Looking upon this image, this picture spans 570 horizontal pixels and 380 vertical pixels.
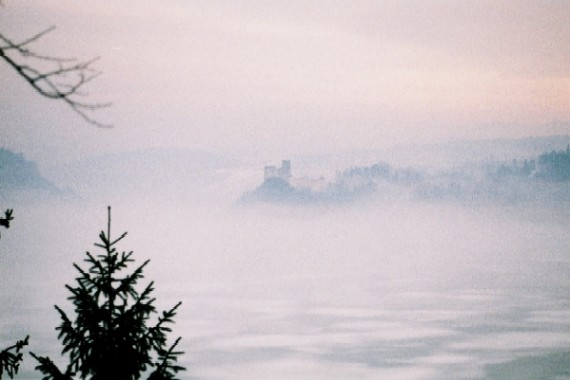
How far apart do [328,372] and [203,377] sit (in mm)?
34701

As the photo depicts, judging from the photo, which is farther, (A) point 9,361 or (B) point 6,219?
(A) point 9,361

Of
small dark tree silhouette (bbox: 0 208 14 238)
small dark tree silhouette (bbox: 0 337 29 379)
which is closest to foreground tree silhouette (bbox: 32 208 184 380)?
small dark tree silhouette (bbox: 0 337 29 379)

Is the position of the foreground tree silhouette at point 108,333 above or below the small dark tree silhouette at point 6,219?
below

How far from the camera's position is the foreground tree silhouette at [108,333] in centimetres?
388

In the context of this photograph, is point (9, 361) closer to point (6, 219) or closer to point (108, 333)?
point (108, 333)

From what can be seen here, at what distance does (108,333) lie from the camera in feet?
12.9

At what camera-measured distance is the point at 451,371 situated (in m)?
186

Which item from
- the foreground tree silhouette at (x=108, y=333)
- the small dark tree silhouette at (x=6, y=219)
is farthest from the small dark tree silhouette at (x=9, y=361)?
the small dark tree silhouette at (x=6, y=219)

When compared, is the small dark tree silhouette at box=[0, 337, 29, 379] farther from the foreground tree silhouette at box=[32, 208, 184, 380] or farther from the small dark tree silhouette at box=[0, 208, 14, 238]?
the small dark tree silhouette at box=[0, 208, 14, 238]

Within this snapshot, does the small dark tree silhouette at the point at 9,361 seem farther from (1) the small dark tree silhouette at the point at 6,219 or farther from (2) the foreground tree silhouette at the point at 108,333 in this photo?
(1) the small dark tree silhouette at the point at 6,219

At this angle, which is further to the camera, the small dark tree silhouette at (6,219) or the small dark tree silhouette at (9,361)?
the small dark tree silhouette at (9,361)

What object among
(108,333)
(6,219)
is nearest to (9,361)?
(108,333)

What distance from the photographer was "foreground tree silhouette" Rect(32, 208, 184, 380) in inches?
153

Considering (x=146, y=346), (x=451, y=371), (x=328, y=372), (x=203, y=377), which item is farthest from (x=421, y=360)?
(x=146, y=346)
